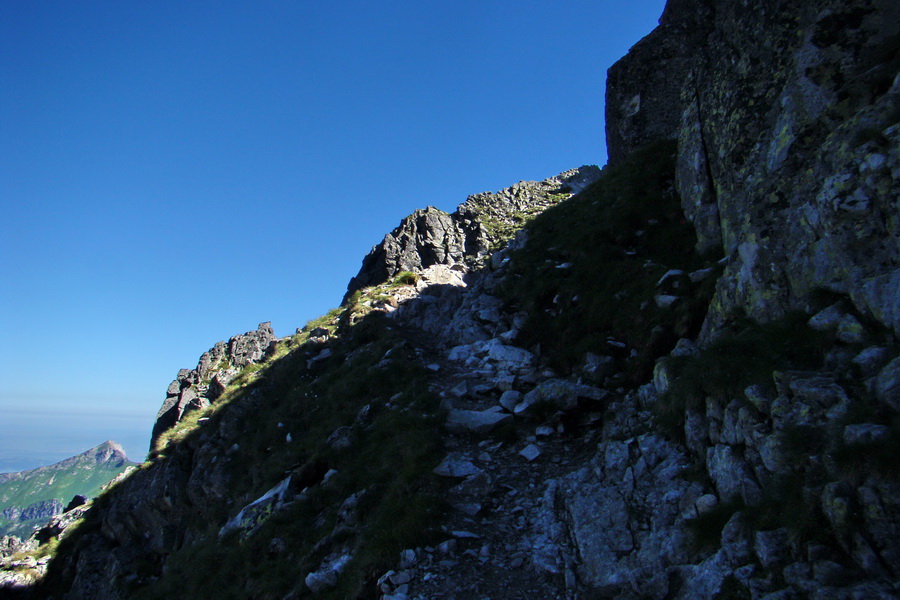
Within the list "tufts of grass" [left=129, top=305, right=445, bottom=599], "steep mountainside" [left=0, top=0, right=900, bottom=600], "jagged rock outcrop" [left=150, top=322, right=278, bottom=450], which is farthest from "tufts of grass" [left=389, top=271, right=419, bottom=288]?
"jagged rock outcrop" [left=150, top=322, right=278, bottom=450]

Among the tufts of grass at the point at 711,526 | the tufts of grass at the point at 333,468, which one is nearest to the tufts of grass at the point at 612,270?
the tufts of grass at the point at 333,468

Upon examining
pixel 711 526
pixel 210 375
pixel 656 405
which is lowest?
pixel 711 526

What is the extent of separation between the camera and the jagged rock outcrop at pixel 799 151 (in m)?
7.19

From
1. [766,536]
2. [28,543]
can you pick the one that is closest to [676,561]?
[766,536]

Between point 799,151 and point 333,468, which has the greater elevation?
point 799,151

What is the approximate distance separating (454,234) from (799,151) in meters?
32.6

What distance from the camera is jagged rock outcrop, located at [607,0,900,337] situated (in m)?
7.19

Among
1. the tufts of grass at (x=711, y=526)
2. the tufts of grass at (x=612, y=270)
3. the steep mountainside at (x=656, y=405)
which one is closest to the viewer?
the steep mountainside at (x=656, y=405)

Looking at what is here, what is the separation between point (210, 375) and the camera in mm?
37250

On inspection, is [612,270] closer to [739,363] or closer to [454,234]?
[739,363]

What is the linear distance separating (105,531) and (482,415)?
83.8 feet

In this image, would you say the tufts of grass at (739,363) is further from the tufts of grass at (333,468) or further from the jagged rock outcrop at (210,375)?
the jagged rock outcrop at (210,375)

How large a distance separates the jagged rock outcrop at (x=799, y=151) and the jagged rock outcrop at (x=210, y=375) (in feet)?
94.3

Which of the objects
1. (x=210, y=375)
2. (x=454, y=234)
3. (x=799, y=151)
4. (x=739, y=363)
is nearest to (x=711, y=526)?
(x=739, y=363)
